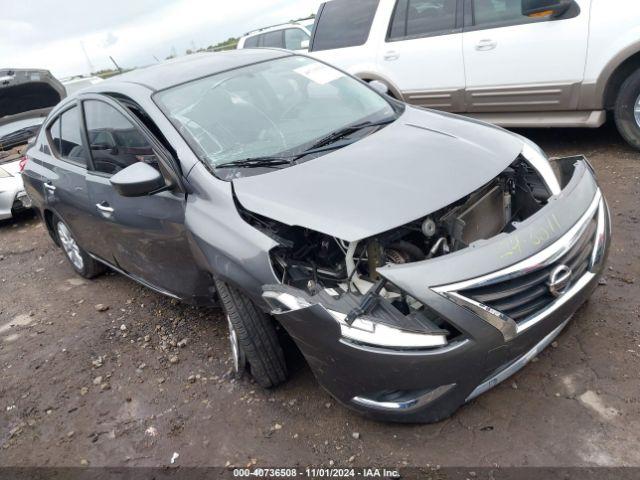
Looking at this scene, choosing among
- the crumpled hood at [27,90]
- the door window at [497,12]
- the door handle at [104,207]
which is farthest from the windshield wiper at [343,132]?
the crumpled hood at [27,90]

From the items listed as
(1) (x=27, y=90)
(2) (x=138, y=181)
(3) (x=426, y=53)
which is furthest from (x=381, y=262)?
(1) (x=27, y=90)

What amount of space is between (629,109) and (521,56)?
3.41 ft

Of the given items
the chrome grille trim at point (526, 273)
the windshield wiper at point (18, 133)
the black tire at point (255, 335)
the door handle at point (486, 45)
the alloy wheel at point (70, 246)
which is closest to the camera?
the chrome grille trim at point (526, 273)

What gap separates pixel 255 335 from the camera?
2586mm

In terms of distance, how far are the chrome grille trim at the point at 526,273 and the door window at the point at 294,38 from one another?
7465 millimetres

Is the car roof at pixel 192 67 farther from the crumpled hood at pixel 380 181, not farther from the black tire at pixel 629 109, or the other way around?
the black tire at pixel 629 109

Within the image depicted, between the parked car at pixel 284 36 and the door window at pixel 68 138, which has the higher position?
the door window at pixel 68 138

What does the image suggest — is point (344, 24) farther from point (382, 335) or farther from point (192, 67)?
point (382, 335)

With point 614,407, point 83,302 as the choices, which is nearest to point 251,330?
point 614,407

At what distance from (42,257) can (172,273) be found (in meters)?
3.42

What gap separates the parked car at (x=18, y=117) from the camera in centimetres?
677

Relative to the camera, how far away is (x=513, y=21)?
4.80m

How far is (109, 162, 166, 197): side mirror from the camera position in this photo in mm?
2686

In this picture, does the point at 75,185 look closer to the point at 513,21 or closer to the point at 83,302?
the point at 83,302
